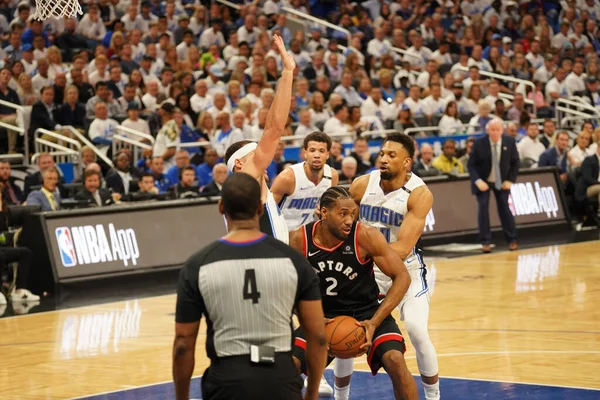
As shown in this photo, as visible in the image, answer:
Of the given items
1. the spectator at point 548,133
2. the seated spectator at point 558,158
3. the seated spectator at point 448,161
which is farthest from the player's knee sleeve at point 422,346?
the spectator at point 548,133

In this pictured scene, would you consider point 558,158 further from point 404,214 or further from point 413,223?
point 413,223

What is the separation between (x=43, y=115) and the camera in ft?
57.0

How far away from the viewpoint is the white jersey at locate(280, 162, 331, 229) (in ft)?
31.8

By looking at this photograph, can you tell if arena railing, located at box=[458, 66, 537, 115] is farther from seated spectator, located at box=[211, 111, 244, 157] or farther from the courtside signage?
the courtside signage

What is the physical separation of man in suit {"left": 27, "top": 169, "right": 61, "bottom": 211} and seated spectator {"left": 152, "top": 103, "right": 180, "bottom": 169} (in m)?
2.77

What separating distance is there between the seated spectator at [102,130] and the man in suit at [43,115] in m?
0.57

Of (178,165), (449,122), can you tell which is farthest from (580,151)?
(178,165)

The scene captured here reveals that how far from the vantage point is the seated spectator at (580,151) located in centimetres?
2028

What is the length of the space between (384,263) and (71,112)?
38.8ft

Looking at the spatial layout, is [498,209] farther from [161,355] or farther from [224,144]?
[161,355]

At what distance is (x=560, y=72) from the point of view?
25.7 meters

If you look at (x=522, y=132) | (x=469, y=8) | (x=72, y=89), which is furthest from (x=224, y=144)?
(x=469, y=8)

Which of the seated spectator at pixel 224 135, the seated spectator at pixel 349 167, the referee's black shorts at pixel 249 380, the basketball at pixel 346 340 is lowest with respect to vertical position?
the seated spectator at pixel 349 167

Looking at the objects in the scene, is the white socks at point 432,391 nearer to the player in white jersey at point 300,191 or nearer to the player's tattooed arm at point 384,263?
the player's tattooed arm at point 384,263
